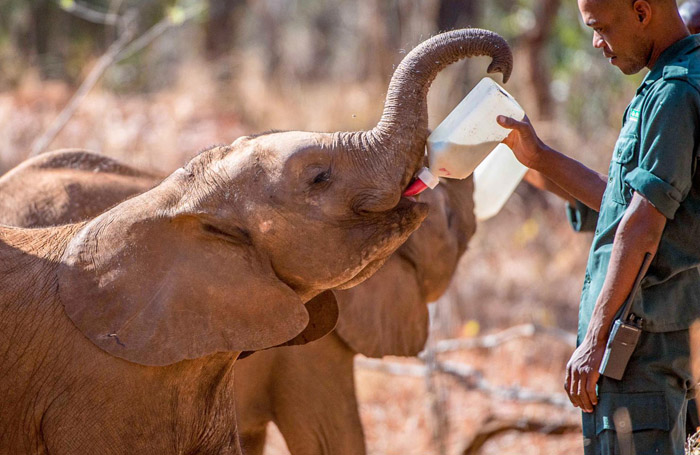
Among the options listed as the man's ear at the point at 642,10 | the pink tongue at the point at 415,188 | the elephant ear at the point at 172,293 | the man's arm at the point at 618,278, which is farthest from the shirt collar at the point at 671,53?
the elephant ear at the point at 172,293

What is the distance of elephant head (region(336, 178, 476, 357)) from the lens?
529 cm

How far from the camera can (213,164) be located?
11.6ft

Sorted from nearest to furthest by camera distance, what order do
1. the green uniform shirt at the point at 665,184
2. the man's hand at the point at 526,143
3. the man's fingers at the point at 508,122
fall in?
the green uniform shirt at the point at 665,184, the man's fingers at the point at 508,122, the man's hand at the point at 526,143

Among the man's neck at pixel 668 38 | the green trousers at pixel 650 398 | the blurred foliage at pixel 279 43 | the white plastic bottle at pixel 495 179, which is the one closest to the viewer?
the green trousers at pixel 650 398

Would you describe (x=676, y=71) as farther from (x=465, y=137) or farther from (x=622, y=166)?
(x=465, y=137)

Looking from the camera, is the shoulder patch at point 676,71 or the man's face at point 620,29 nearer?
the shoulder patch at point 676,71

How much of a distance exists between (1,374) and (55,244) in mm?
495

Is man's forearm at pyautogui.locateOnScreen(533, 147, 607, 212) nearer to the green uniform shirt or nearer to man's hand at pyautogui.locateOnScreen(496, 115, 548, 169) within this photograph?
man's hand at pyautogui.locateOnScreen(496, 115, 548, 169)

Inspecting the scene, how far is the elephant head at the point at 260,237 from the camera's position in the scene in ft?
11.1

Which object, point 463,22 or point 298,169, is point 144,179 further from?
point 463,22

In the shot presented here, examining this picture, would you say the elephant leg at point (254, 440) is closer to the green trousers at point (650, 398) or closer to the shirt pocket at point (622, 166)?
the green trousers at point (650, 398)

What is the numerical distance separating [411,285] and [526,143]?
1.84 m

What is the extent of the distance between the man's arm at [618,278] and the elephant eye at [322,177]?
97 centimetres

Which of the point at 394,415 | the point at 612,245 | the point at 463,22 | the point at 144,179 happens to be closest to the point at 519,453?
the point at 394,415
